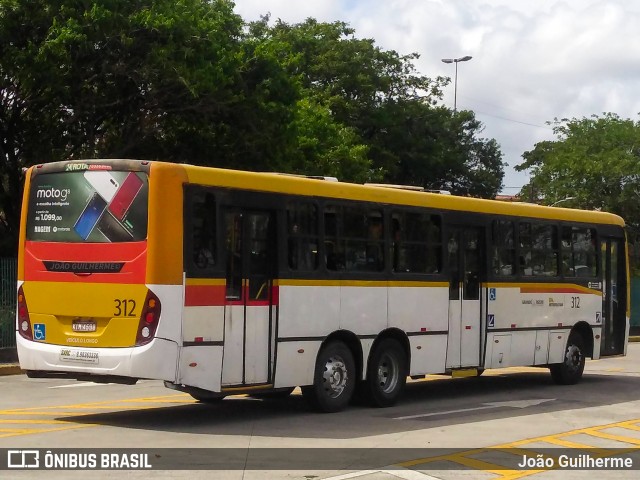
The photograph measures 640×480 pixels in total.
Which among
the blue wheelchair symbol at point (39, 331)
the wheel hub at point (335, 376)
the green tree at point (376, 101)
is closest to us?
the blue wheelchair symbol at point (39, 331)

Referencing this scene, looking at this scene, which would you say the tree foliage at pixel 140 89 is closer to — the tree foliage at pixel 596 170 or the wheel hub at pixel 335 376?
the wheel hub at pixel 335 376

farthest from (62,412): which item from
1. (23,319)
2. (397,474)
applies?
(397,474)

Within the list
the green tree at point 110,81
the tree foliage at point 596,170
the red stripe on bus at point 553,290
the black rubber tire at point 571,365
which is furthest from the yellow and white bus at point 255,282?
the tree foliage at point 596,170

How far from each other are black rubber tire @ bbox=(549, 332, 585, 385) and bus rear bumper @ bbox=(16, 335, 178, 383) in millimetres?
9575

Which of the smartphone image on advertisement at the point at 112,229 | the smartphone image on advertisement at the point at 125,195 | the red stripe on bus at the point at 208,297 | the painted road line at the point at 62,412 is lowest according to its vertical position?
the painted road line at the point at 62,412

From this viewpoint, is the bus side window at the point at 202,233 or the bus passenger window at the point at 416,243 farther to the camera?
the bus passenger window at the point at 416,243

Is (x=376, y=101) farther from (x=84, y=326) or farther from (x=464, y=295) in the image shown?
(x=84, y=326)

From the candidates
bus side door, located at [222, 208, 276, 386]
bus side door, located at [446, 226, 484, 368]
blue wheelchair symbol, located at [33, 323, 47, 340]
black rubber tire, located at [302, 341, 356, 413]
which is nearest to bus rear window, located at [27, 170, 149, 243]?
blue wheelchair symbol, located at [33, 323, 47, 340]

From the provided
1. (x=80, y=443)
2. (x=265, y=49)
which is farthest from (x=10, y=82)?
(x=80, y=443)

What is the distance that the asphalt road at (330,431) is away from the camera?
10609 mm

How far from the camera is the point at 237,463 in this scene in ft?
34.8

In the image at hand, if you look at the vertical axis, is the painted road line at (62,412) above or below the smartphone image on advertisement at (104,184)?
below

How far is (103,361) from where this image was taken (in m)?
12.6

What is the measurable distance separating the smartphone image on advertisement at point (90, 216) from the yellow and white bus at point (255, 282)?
0.8 inches
